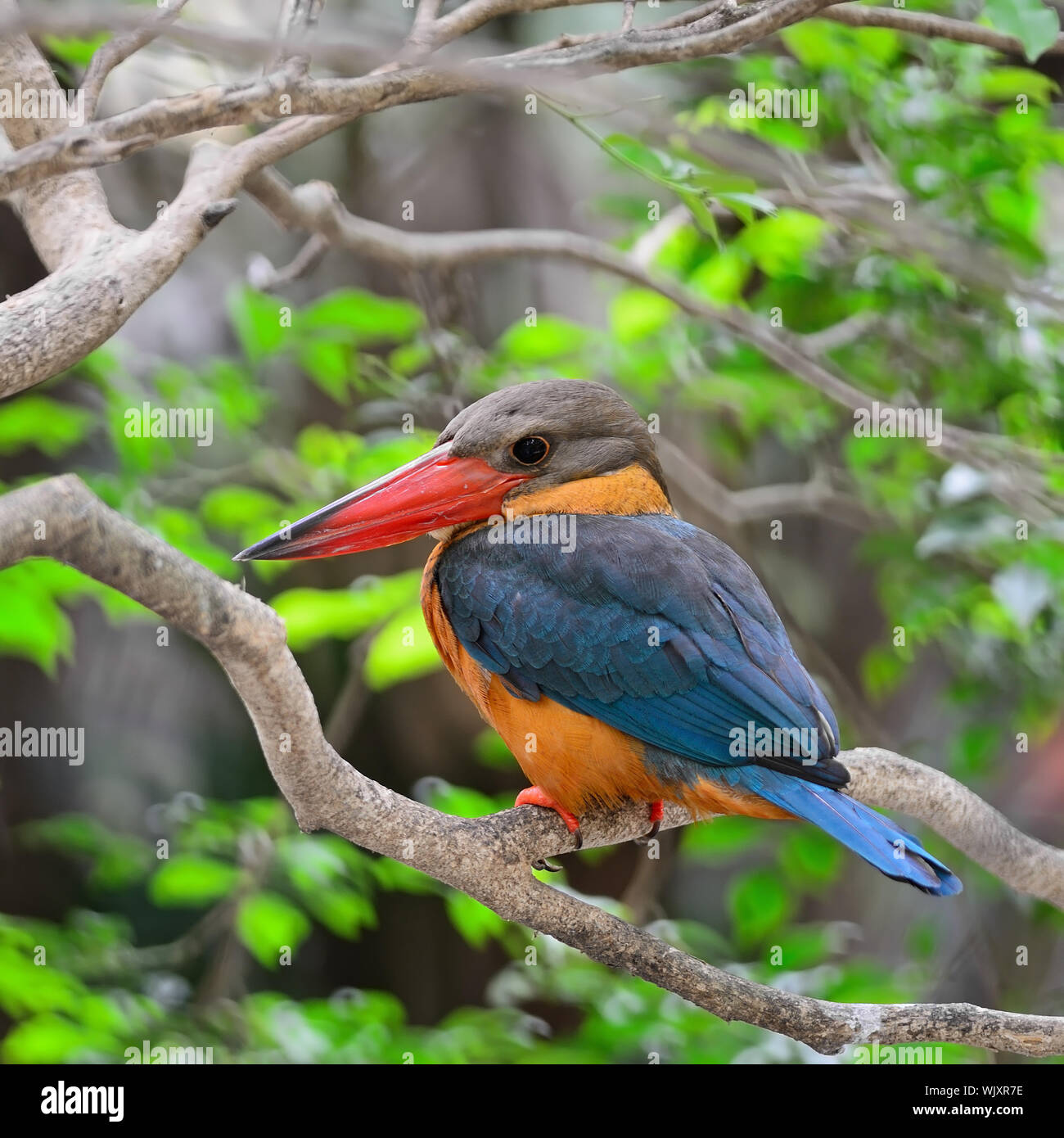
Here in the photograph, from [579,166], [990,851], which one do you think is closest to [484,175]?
[579,166]

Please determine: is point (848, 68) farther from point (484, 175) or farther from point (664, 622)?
point (484, 175)

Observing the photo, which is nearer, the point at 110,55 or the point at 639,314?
the point at 110,55

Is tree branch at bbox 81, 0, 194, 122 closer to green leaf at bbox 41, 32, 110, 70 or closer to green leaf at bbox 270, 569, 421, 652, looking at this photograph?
green leaf at bbox 41, 32, 110, 70

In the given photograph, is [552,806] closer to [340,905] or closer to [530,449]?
[530,449]

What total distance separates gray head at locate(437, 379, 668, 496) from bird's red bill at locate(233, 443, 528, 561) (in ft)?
0.08

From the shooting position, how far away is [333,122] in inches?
75.7

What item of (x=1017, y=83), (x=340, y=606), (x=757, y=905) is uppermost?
(x=1017, y=83)

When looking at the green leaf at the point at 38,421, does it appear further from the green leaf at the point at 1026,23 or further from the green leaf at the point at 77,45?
the green leaf at the point at 1026,23

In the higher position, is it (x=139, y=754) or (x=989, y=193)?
(x=989, y=193)

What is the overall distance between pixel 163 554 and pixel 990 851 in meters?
1.67

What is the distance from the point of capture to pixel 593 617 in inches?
70.6

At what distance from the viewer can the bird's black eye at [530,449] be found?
74.9 inches

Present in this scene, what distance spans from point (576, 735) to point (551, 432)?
0.50m

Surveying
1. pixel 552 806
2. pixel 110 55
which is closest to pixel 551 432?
pixel 552 806
